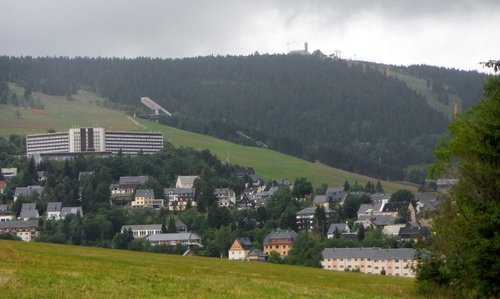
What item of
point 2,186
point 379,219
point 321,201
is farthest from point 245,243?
point 2,186

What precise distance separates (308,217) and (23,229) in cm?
3714

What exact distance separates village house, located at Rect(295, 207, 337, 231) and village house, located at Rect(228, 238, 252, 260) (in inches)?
620

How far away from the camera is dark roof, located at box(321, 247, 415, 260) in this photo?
331ft

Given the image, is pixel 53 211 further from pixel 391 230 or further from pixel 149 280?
pixel 149 280

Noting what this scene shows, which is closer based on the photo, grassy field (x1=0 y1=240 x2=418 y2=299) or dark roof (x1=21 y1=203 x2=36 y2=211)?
grassy field (x1=0 y1=240 x2=418 y2=299)

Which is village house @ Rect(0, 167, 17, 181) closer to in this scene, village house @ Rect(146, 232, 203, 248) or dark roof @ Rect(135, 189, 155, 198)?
dark roof @ Rect(135, 189, 155, 198)

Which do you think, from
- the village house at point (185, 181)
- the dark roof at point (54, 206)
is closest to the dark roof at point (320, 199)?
the village house at point (185, 181)

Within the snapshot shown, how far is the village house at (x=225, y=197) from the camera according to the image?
162m

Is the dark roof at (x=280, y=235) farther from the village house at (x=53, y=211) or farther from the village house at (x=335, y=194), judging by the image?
the village house at (x=335, y=194)

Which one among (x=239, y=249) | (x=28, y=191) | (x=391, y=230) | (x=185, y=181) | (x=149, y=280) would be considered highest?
(x=149, y=280)

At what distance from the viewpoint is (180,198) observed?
164m

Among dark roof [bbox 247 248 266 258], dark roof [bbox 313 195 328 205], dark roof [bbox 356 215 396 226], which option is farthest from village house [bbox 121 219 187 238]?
dark roof [bbox 313 195 328 205]

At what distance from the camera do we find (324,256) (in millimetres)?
105812

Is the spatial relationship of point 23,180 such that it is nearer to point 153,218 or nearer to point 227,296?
point 153,218
